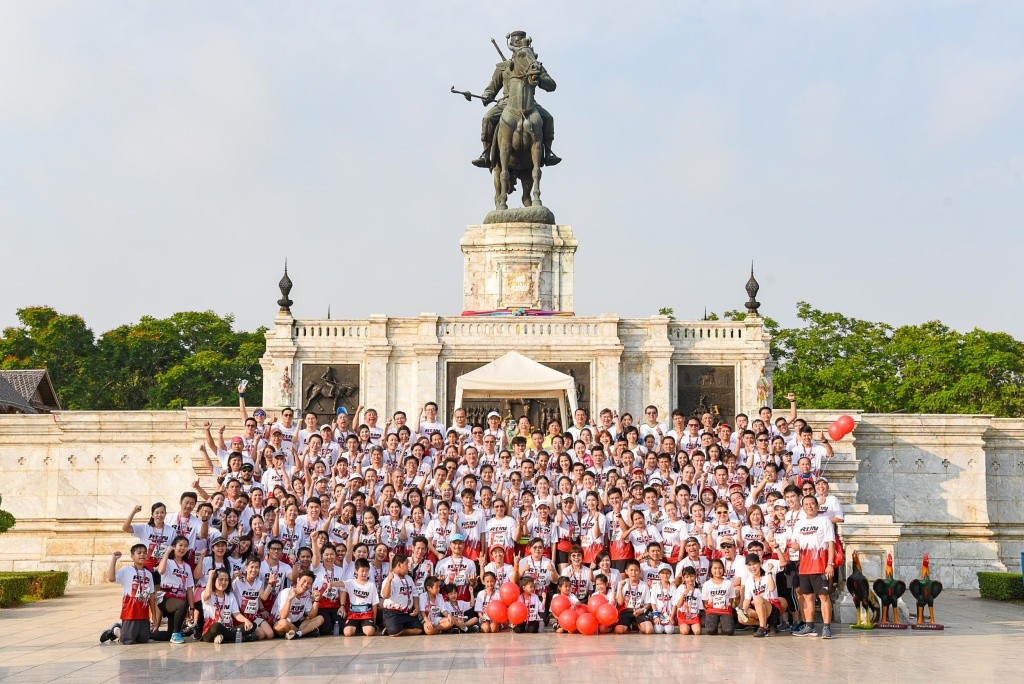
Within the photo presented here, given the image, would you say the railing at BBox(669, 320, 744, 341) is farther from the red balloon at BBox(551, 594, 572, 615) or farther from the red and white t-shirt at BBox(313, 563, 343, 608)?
the red and white t-shirt at BBox(313, 563, 343, 608)

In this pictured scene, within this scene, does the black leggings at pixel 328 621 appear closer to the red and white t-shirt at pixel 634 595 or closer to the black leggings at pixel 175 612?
the black leggings at pixel 175 612

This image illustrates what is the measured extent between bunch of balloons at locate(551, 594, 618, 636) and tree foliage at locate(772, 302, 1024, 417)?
33.1 m

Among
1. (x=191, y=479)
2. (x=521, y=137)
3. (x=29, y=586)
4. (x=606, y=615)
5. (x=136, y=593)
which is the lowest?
(x=29, y=586)

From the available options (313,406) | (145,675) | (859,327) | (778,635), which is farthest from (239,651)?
(859,327)

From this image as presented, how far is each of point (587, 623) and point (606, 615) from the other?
0.25 meters

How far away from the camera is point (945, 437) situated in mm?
26031

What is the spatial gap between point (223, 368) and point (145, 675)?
43399mm

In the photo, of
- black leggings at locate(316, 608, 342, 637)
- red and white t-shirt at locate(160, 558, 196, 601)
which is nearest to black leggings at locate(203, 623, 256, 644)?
red and white t-shirt at locate(160, 558, 196, 601)

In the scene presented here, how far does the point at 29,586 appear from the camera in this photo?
20.6 meters

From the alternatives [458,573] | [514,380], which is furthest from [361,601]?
[514,380]

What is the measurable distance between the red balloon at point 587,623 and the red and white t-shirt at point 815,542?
2.66 metres

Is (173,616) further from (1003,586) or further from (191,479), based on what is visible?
(1003,586)

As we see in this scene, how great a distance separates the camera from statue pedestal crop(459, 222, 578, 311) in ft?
113

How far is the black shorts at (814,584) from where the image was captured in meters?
14.8
